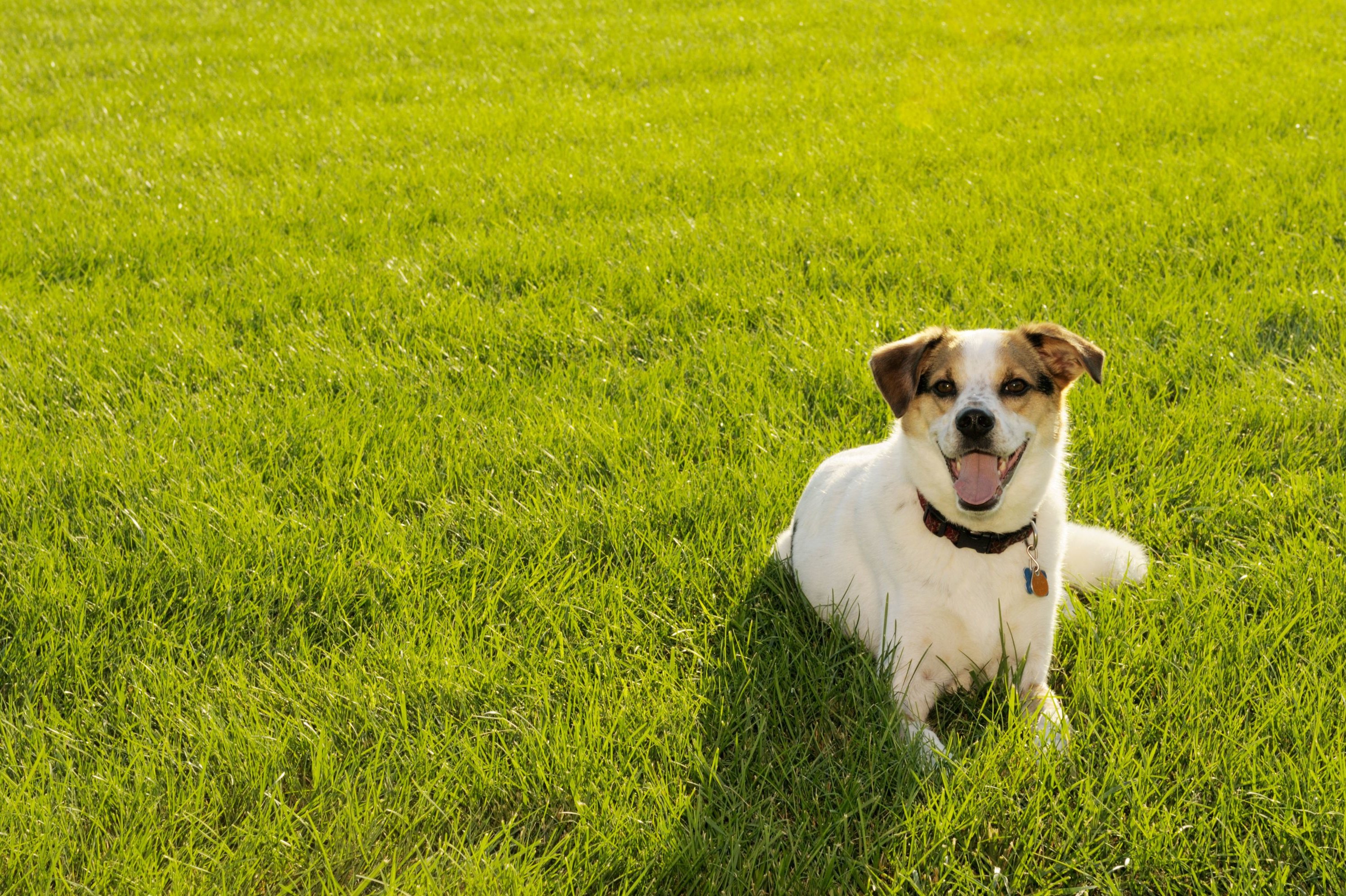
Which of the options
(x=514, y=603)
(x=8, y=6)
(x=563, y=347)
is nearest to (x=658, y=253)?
(x=563, y=347)

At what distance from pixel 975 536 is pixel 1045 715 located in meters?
0.56

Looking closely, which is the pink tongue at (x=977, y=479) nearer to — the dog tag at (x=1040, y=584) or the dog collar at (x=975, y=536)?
the dog collar at (x=975, y=536)

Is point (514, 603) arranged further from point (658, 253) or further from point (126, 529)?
point (658, 253)

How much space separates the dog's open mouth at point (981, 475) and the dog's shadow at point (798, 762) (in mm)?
602

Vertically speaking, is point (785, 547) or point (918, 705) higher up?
point (785, 547)

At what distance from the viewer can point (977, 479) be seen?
10.2 feet

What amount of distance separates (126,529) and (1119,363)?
4.62 metres

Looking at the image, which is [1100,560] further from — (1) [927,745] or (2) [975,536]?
(1) [927,745]

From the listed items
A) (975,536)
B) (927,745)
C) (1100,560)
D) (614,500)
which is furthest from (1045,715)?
(614,500)

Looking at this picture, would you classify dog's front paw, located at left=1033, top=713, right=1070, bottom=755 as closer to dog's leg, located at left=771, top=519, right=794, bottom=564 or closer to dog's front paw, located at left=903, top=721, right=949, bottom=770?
dog's front paw, located at left=903, top=721, right=949, bottom=770

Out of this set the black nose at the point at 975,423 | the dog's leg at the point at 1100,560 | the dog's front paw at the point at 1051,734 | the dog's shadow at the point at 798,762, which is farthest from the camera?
the dog's leg at the point at 1100,560

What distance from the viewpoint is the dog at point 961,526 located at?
3.10 m

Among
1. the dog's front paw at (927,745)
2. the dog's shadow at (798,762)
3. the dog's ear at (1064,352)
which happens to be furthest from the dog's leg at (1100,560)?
the dog's front paw at (927,745)

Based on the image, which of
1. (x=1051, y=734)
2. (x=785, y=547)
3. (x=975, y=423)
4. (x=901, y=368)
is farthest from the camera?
(x=785, y=547)
